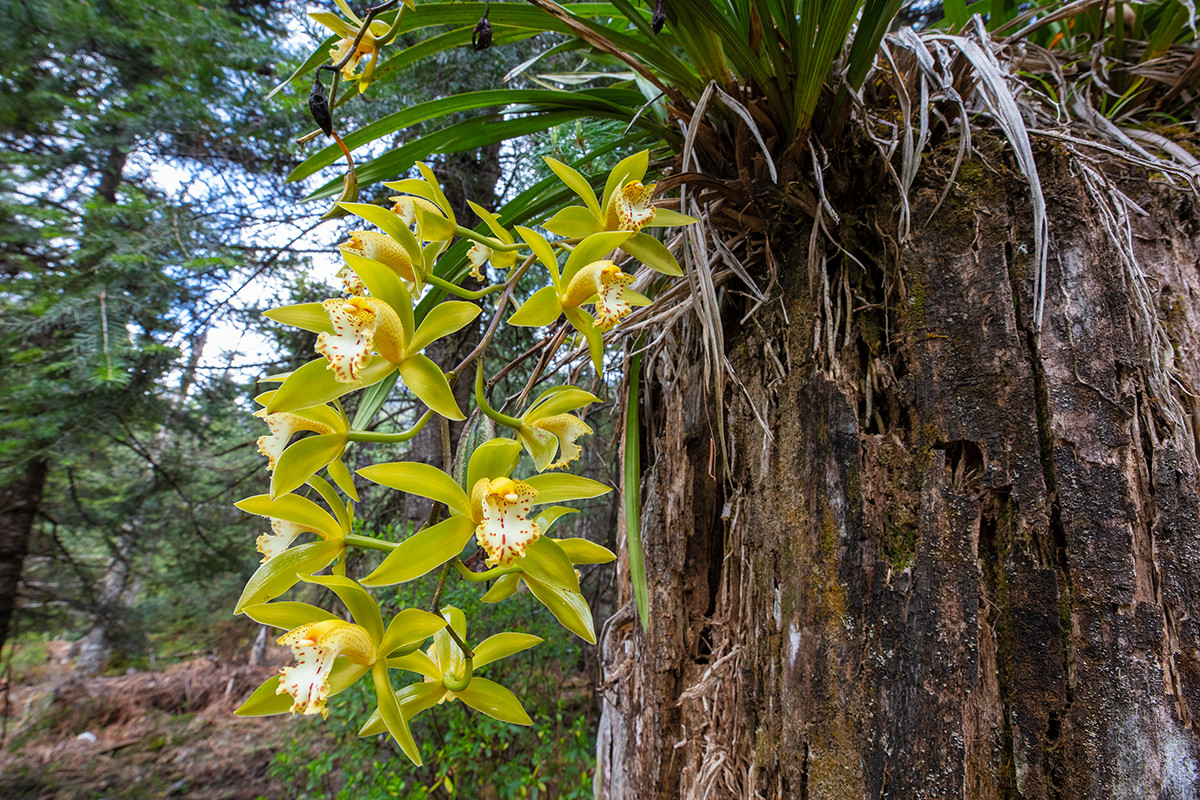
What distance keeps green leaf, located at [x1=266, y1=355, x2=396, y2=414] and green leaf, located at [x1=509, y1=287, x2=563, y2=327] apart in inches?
6.0

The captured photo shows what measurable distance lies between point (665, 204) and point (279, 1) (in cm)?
411

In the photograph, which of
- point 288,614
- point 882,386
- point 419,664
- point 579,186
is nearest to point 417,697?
point 419,664

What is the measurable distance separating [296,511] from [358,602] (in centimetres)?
11

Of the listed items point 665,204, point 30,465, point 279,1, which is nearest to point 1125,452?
point 665,204

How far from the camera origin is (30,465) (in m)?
2.64

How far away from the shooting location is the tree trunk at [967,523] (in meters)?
0.58

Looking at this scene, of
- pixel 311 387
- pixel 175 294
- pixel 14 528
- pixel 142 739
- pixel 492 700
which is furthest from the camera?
pixel 142 739

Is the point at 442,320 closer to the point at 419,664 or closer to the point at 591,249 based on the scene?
the point at 591,249

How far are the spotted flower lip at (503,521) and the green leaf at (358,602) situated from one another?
0.13 metres

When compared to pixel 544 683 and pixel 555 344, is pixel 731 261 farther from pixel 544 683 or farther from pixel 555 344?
pixel 544 683

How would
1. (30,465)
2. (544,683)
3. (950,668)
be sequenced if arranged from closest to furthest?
(950,668) → (30,465) → (544,683)

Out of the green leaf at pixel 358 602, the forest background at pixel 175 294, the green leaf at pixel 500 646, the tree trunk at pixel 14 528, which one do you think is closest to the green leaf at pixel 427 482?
the green leaf at pixel 358 602

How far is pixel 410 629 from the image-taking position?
521 mm

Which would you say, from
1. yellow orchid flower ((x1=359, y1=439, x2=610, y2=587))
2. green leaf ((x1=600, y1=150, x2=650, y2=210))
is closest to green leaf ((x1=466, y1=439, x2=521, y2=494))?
yellow orchid flower ((x1=359, y1=439, x2=610, y2=587))
